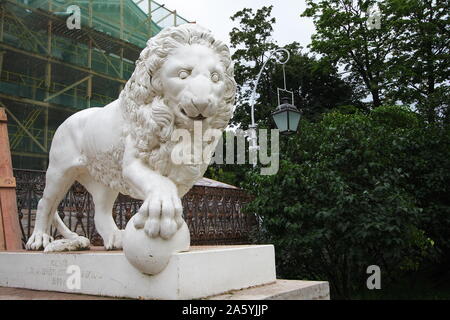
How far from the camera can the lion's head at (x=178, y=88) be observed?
2354 millimetres

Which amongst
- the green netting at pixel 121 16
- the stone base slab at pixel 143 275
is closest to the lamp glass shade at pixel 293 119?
the stone base slab at pixel 143 275

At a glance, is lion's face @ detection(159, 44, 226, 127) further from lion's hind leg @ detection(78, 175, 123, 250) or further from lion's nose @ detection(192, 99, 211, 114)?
lion's hind leg @ detection(78, 175, 123, 250)

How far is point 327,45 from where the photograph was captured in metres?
16.4

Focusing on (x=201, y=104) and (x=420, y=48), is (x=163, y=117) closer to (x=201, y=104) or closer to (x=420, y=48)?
(x=201, y=104)

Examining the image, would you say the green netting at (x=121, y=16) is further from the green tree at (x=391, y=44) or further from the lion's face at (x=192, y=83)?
the lion's face at (x=192, y=83)

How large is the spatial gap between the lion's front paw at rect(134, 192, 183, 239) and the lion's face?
52 cm

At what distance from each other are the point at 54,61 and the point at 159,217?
12670 millimetres

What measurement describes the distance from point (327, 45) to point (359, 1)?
2277 millimetres

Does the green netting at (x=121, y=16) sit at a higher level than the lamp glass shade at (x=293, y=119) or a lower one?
higher

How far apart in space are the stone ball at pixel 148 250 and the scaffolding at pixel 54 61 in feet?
37.4
